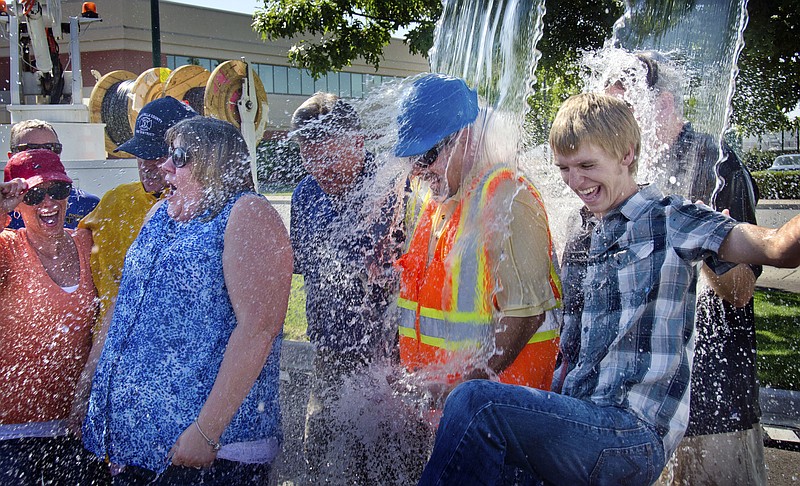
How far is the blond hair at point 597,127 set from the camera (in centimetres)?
212

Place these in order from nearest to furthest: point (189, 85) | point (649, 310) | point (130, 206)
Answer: point (649, 310) → point (130, 206) → point (189, 85)

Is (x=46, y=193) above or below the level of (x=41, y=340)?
above

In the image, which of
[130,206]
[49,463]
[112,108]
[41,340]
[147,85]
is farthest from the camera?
[112,108]

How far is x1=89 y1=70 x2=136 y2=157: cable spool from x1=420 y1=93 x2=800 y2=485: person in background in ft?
36.1

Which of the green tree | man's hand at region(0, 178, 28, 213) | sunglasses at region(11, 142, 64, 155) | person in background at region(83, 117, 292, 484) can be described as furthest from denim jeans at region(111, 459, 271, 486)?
the green tree

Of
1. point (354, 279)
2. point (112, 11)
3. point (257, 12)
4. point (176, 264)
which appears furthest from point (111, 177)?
point (112, 11)

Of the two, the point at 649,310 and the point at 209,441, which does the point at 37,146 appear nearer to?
the point at 209,441

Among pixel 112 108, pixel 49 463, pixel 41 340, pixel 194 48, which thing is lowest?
pixel 49 463

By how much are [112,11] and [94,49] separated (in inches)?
87.8

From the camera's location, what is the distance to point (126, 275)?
8.59 feet

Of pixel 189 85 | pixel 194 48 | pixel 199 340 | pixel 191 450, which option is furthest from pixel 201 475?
pixel 194 48

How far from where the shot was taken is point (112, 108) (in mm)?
12156

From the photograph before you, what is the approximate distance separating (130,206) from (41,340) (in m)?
0.80

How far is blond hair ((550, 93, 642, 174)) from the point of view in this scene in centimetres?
212
